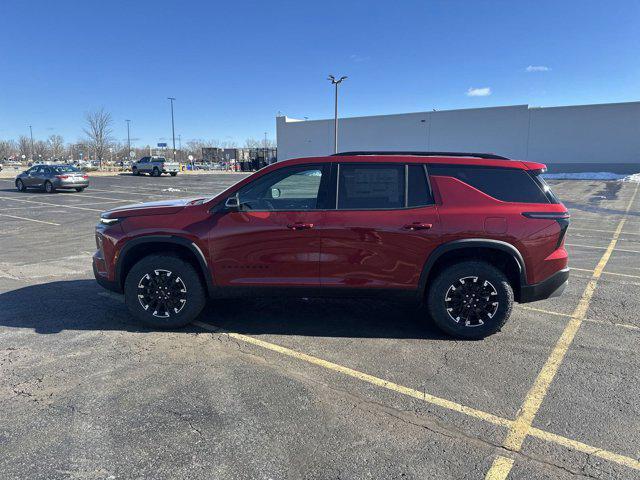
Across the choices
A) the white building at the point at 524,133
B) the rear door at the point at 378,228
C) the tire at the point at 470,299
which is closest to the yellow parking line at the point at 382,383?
the rear door at the point at 378,228

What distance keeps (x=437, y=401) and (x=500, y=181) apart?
7.40 feet

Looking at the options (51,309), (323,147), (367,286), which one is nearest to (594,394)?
(367,286)

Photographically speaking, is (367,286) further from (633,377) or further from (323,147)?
(323,147)

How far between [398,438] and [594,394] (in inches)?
66.5

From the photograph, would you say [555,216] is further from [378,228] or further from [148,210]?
[148,210]

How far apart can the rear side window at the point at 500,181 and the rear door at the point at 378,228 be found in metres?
0.31

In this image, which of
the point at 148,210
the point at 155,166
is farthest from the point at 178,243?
the point at 155,166

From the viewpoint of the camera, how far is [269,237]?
165 inches

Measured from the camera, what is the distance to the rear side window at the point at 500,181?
4.14 meters

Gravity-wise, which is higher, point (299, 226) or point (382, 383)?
point (299, 226)

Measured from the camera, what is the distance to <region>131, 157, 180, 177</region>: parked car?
130 feet

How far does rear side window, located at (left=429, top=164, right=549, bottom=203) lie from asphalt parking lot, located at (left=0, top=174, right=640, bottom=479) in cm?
144

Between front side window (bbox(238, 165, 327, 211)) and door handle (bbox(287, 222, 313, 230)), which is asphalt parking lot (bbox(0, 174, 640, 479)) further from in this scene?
front side window (bbox(238, 165, 327, 211))

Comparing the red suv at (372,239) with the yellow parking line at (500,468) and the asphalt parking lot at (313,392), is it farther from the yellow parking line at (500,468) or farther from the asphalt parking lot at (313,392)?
the yellow parking line at (500,468)
